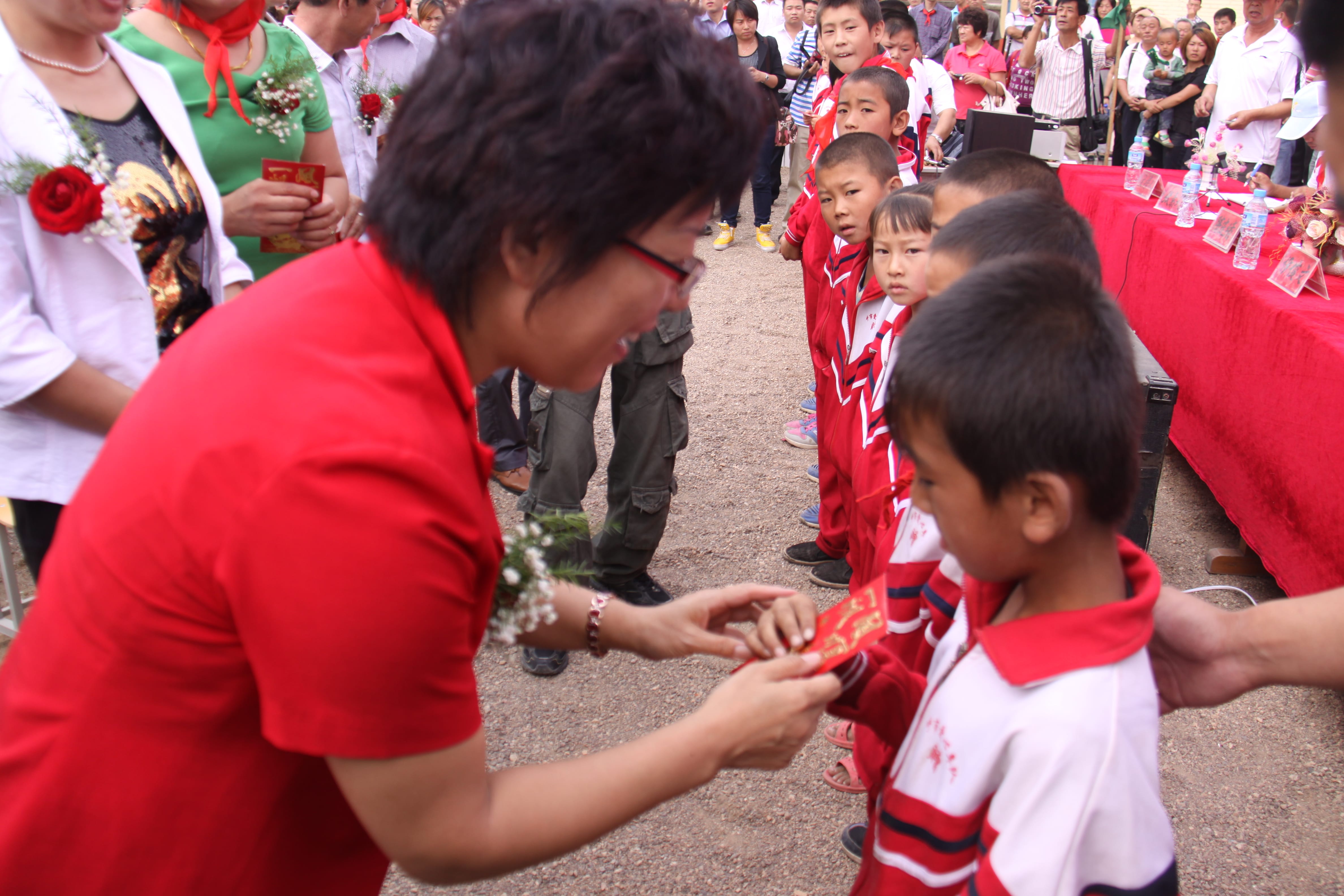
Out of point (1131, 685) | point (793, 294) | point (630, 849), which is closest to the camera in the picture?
point (1131, 685)

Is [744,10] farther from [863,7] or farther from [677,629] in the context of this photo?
[677,629]

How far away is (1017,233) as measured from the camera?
2.11 meters

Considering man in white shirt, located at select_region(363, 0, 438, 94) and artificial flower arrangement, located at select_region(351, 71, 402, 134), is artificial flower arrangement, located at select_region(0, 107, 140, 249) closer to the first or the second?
artificial flower arrangement, located at select_region(351, 71, 402, 134)

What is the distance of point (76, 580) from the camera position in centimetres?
106

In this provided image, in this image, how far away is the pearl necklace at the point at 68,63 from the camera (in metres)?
2.03

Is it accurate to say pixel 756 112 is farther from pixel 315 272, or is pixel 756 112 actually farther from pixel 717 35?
pixel 315 272

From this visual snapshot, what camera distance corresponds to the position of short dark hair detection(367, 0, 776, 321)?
3.38ft

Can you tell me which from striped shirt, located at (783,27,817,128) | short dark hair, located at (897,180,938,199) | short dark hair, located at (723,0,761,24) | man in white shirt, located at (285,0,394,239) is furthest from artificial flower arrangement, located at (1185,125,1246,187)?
man in white shirt, located at (285,0,394,239)

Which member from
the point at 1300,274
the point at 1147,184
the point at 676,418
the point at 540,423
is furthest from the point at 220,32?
the point at 1147,184

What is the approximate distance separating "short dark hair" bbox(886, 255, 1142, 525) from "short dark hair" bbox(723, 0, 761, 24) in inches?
366

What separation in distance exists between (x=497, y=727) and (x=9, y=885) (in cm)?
215

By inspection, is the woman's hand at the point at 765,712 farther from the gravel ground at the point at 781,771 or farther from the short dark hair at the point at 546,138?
the gravel ground at the point at 781,771

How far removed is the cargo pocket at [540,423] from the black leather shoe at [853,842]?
1.55 metres

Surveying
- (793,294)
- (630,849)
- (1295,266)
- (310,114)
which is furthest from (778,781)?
(793,294)
